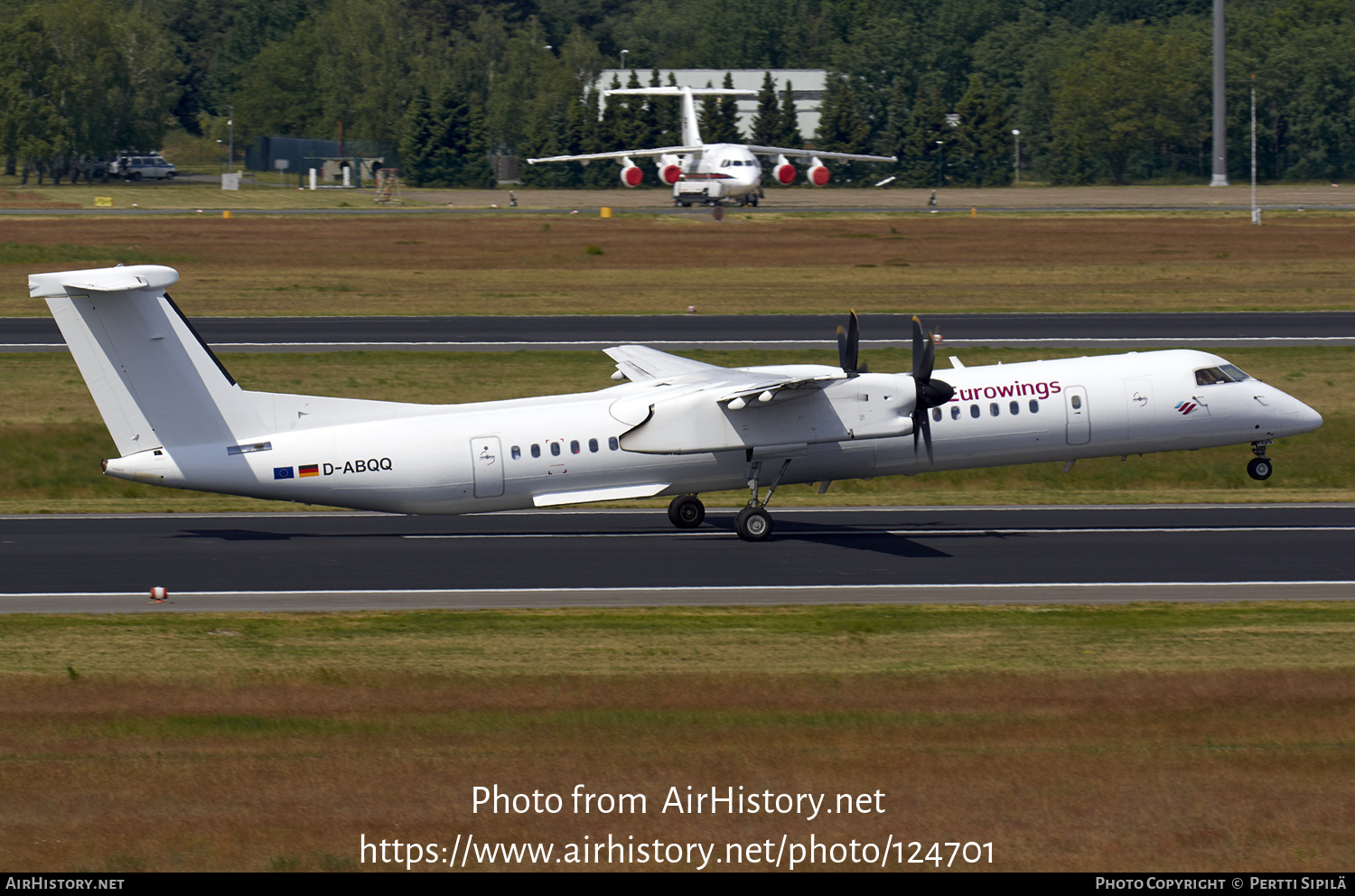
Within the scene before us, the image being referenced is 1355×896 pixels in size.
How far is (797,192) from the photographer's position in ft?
411

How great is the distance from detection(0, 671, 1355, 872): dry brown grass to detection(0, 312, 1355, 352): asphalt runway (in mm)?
32509

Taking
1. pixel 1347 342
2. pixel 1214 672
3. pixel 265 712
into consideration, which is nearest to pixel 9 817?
→ pixel 265 712

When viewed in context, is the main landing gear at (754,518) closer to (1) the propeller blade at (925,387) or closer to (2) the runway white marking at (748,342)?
(1) the propeller blade at (925,387)

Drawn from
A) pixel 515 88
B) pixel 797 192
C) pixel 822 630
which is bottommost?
pixel 822 630

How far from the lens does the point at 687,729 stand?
54.9ft

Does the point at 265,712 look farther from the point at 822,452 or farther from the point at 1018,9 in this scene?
the point at 1018,9

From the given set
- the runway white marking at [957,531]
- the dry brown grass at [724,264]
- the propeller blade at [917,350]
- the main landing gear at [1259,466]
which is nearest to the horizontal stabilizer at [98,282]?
the runway white marking at [957,531]

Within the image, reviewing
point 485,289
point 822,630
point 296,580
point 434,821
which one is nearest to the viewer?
point 434,821

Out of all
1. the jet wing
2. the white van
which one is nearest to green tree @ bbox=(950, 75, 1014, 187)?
the white van

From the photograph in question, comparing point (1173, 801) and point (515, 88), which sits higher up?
point (515, 88)

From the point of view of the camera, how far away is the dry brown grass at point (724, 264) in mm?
63062

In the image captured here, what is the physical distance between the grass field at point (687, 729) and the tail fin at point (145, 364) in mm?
5146

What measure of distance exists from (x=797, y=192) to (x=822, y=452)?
98.9 meters

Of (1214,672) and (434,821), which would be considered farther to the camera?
(1214,672)
